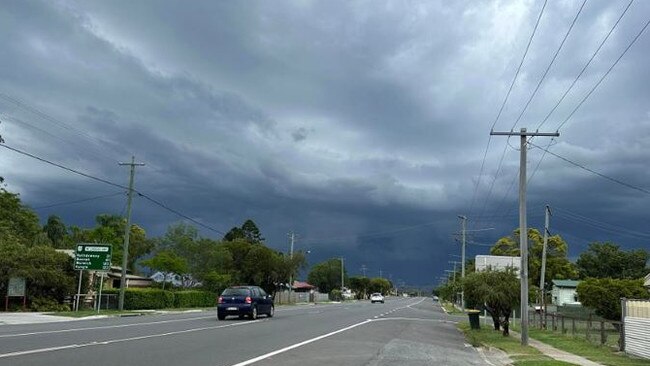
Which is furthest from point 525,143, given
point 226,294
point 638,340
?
point 226,294

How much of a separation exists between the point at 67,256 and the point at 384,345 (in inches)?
1134

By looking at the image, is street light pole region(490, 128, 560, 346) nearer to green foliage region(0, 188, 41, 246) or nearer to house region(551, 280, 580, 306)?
green foliage region(0, 188, 41, 246)

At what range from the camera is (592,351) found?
70.3ft

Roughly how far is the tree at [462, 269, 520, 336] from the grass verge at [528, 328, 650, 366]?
1.85 metres

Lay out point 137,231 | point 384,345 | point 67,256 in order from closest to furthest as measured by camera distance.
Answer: point 384,345, point 67,256, point 137,231

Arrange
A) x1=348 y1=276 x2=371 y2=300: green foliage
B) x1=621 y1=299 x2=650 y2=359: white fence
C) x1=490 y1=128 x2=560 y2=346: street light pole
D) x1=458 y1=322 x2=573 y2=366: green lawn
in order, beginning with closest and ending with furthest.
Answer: x1=458 y1=322 x2=573 y2=366: green lawn → x1=621 y1=299 x2=650 y2=359: white fence → x1=490 y1=128 x2=560 y2=346: street light pole → x1=348 y1=276 x2=371 y2=300: green foliage

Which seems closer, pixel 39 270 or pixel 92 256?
pixel 39 270

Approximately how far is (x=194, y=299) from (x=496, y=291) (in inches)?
1355

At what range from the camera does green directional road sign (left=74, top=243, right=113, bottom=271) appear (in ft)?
131

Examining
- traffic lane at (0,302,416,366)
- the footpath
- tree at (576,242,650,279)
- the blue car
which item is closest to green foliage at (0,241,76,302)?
the blue car

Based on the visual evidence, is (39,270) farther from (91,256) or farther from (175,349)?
(175,349)

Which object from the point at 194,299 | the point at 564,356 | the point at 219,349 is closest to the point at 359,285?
the point at 194,299

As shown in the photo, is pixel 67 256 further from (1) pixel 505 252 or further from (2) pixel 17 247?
(1) pixel 505 252

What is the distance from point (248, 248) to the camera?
82.6 meters
